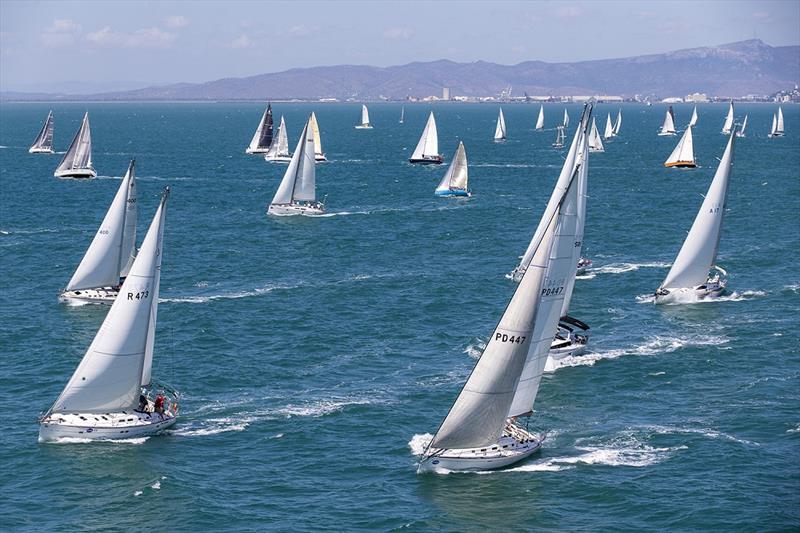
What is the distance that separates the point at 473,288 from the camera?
91562mm

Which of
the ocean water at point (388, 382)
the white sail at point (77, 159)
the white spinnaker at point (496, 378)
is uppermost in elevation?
the white sail at point (77, 159)

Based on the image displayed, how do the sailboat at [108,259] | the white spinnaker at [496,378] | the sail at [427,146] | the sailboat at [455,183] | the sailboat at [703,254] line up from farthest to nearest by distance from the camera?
the sail at [427,146] → the sailboat at [455,183] → the sailboat at [703,254] → the sailboat at [108,259] → the white spinnaker at [496,378]

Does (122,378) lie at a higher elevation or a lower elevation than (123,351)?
lower

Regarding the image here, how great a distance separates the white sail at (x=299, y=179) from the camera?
430ft

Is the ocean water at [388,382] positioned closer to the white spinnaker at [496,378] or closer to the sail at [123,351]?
the white spinnaker at [496,378]

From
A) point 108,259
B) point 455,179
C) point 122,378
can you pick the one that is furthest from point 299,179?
point 122,378

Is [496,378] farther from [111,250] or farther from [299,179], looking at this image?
[299,179]

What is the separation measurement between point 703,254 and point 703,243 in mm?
848

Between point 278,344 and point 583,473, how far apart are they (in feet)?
89.1

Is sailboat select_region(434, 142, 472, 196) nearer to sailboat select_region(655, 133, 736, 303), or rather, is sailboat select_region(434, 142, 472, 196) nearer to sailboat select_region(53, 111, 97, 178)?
sailboat select_region(53, 111, 97, 178)

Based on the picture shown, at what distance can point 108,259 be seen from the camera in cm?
8231

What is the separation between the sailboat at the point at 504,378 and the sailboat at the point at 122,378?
48.0ft

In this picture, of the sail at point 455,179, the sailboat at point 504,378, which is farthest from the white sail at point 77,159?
the sailboat at point 504,378

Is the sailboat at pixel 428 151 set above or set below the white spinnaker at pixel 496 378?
above
